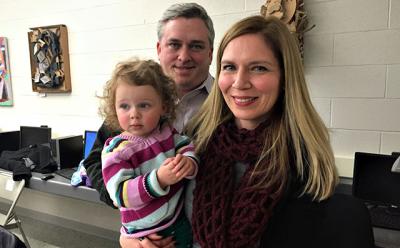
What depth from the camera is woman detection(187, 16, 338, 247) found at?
953 mm

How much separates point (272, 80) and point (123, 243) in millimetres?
773

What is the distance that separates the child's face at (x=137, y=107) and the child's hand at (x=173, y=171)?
0.62 feet

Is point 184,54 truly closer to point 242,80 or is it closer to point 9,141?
point 242,80

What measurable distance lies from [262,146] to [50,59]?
319 centimetres

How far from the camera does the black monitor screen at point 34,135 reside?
3496 mm

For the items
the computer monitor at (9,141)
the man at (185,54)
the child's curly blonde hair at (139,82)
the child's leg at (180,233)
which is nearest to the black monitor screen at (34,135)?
the computer monitor at (9,141)

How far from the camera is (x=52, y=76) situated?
354 cm

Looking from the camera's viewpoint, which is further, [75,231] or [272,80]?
[75,231]

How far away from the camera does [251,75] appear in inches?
38.4

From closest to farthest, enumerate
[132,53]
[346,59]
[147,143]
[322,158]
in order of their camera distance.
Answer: [322,158]
[147,143]
[346,59]
[132,53]

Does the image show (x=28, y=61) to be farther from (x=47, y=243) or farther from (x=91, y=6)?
(x=47, y=243)

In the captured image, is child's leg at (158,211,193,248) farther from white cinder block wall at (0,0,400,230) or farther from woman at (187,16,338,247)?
white cinder block wall at (0,0,400,230)

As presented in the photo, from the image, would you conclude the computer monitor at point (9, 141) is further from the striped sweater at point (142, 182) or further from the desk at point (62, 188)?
the striped sweater at point (142, 182)

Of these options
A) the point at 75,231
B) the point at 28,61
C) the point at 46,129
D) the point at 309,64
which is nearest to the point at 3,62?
the point at 28,61
